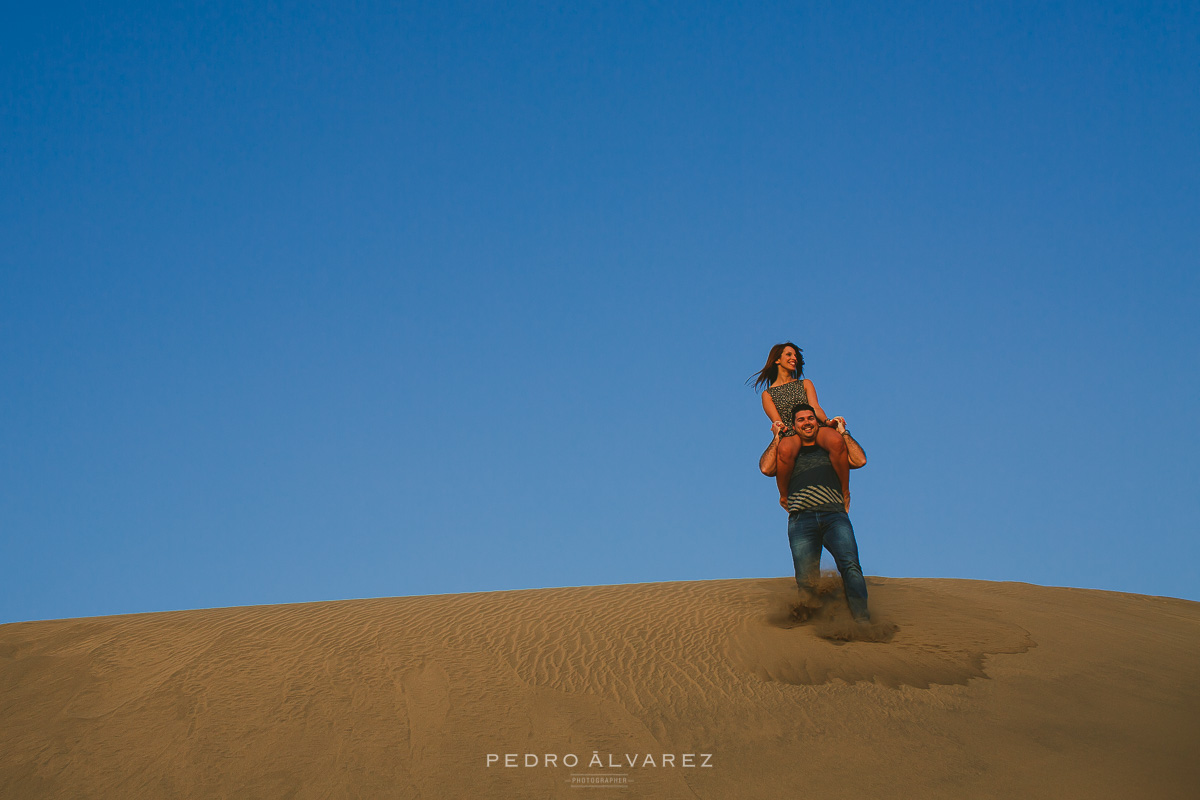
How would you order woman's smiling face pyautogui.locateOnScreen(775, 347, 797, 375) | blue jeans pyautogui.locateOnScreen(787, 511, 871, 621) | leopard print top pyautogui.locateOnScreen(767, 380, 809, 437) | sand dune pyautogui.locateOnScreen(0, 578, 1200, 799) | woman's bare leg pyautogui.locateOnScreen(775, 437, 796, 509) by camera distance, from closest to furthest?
sand dune pyautogui.locateOnScreen(0, 578, 1200, 799) < blue jeans pyautogui.locateOnScreen(787, 511, 871, 621) < woman's bare leg pyautogui.locateOnScreen(775, 437, 796, 509) < leopard print top pyautogui.locateOnScreen(767, 380, 809, 437) < woman's smiling face pyautogui.locateOnScreen(775, 347, 797, 375)

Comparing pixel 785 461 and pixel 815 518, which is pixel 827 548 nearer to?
pixel 815 518

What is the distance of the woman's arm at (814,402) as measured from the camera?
836cm

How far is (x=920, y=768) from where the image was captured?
18.8 feet

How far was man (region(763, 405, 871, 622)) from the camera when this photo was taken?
788 cm

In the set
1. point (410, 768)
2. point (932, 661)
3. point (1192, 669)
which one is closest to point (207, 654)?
point (410, 768)

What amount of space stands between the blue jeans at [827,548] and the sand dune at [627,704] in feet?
1.19

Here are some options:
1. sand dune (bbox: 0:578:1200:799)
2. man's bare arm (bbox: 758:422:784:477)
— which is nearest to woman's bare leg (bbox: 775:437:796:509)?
man's bare arm (bbox: 758:422:784:477)

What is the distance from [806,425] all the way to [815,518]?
966 mm

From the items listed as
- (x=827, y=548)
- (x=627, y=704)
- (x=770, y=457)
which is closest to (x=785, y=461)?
(x=770, y=457)

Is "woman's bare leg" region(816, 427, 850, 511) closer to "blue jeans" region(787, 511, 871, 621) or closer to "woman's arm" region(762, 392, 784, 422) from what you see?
"blue jeans" region(787, 511, 871, 621)

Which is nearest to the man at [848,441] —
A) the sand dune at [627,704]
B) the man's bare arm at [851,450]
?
the man's bare arm at [851,450]

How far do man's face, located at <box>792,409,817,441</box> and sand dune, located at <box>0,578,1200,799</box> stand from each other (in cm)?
186

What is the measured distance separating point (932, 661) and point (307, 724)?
5.75m

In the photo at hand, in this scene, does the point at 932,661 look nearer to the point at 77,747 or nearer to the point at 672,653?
the point at 672,653
